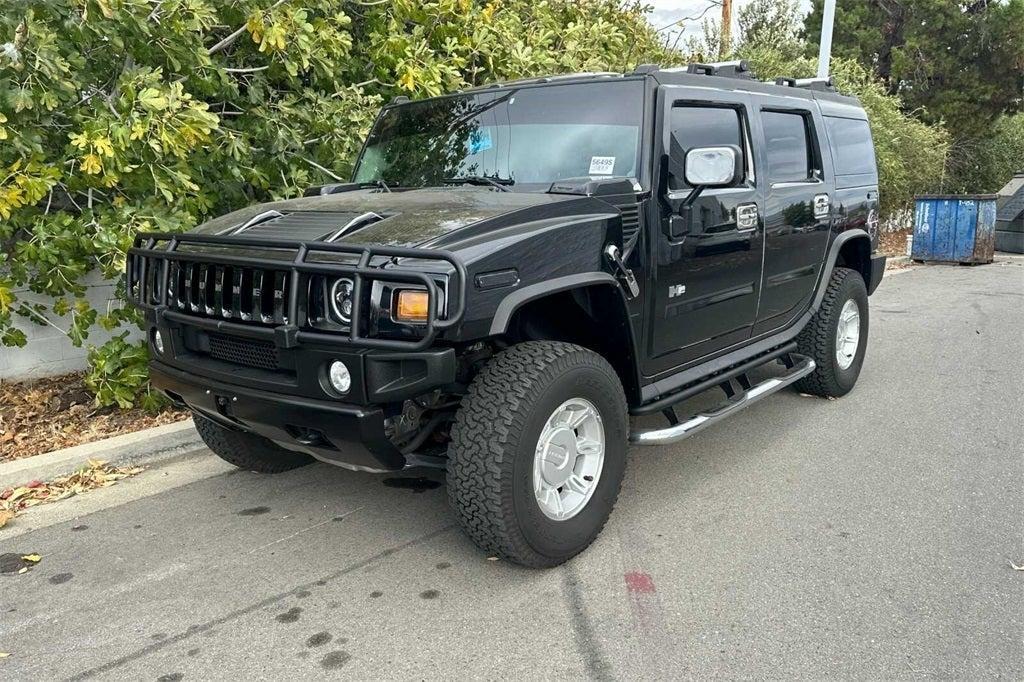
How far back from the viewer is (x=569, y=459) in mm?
3490

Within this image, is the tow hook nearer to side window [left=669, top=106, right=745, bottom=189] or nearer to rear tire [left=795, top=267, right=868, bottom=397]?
side window [left=669, top=106, right=745, bottom=189]

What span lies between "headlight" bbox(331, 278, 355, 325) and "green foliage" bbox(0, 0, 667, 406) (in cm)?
228

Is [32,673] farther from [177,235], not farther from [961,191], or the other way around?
[961,191]

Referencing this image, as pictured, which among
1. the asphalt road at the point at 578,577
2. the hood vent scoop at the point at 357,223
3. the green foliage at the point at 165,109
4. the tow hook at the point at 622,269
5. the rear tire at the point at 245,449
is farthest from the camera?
the green foliage at the point at 165,109

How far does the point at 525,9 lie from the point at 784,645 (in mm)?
6737

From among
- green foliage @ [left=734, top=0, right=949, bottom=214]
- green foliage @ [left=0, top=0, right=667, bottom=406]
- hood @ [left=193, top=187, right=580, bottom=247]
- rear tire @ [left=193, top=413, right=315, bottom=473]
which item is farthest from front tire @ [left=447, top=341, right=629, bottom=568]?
green foliage @ [left=734, top=0, right=949, bottom=214]

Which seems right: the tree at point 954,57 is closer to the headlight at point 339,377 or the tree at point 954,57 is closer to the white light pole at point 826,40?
the white light pole at point 826,40

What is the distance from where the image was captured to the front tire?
10.3ft

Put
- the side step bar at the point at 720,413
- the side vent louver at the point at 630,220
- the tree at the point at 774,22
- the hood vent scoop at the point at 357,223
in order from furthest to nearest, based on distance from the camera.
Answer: the tree at the point at 774,22 < the side step bar at the point at 720,413 < the side vent louver at the point at 630,220 < the hood vent scoop at the point at 357,223

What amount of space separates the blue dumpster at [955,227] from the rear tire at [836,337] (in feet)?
32.7

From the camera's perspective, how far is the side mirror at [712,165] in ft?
11.9

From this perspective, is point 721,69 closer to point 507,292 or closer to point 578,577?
point 507,292

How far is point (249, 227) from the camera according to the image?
146 inches

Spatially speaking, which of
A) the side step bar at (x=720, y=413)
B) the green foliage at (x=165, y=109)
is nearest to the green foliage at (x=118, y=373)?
the green foliage at (x=165, y=109)
